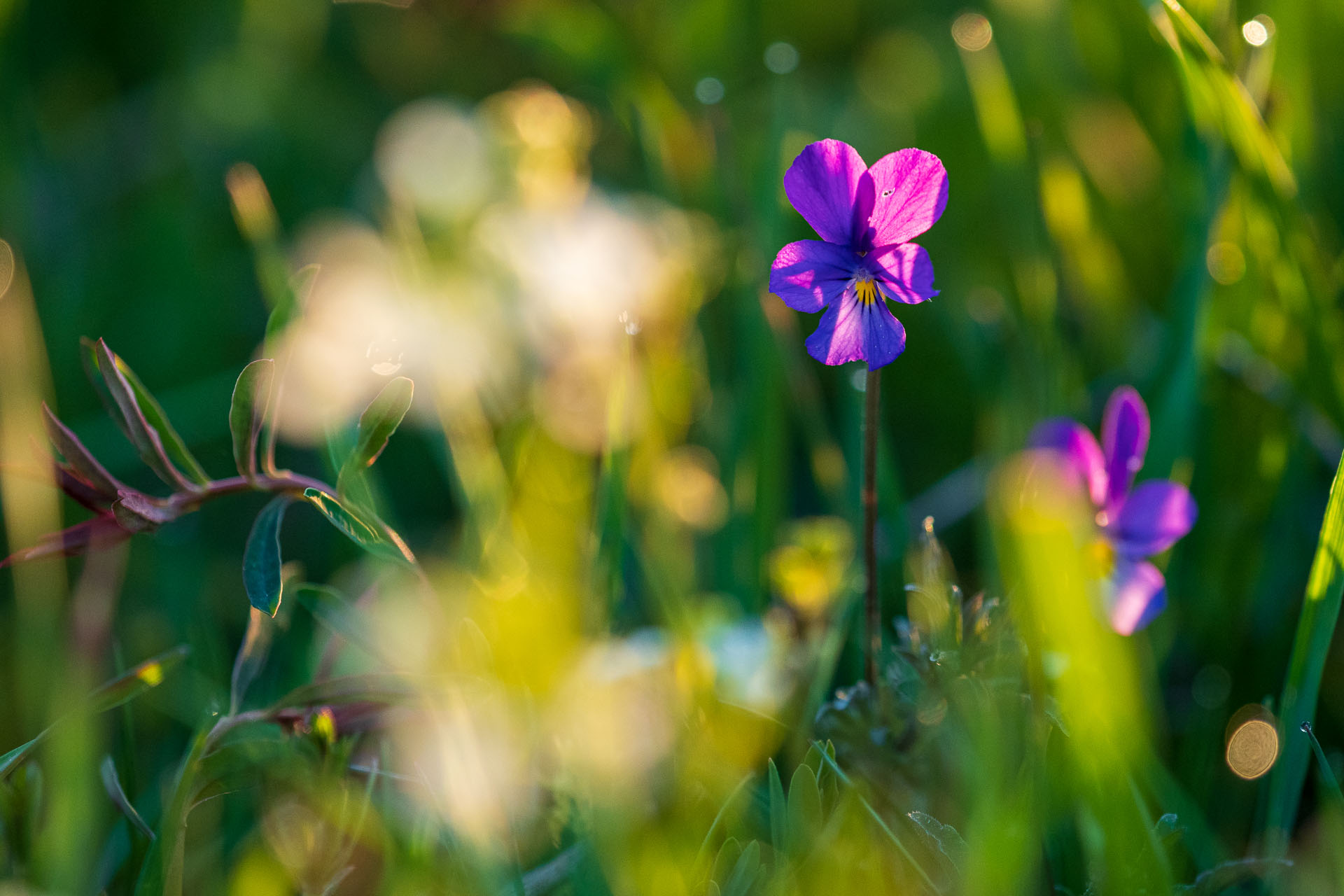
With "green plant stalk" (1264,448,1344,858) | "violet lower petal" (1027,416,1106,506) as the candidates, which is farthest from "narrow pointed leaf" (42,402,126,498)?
"green plant stalk" (1264,448,1344,858)

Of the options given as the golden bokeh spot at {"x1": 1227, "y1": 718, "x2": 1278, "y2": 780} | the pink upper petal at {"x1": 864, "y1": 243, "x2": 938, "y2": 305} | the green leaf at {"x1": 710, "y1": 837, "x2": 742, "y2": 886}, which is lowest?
the golden bokeh spot at {"x1": 1227, "y1": 718, "x2": 1278, "y2": 780}

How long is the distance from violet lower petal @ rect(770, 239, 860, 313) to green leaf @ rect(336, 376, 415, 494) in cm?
22

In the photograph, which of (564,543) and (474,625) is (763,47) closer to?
(564,543)

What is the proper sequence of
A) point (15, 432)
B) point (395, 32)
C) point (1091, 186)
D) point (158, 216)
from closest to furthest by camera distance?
point (15, 432)
point (1091, 186)
point (158, 216)
point (395, 32)

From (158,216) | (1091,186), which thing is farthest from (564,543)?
(158,216)

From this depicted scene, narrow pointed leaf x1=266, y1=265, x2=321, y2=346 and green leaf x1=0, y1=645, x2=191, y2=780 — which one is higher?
narrow pointed leaf x1=266, y1=265, x2=321, y2=346

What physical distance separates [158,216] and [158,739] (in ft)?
3.46

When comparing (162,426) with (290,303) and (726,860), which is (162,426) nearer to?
(290,303)

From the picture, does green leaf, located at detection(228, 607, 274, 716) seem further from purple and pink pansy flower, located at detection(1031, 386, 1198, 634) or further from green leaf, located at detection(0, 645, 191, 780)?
purple and pink pansy flower, located at detection(1031, 386, 1198, 634)

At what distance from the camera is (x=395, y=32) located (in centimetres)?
206

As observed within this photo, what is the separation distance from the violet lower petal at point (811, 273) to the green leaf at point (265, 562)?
33cm

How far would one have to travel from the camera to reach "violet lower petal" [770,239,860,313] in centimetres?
60

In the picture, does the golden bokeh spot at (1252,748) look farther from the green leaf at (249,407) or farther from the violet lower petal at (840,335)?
the green leaf at (249,407)

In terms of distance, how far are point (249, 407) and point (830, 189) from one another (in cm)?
37
